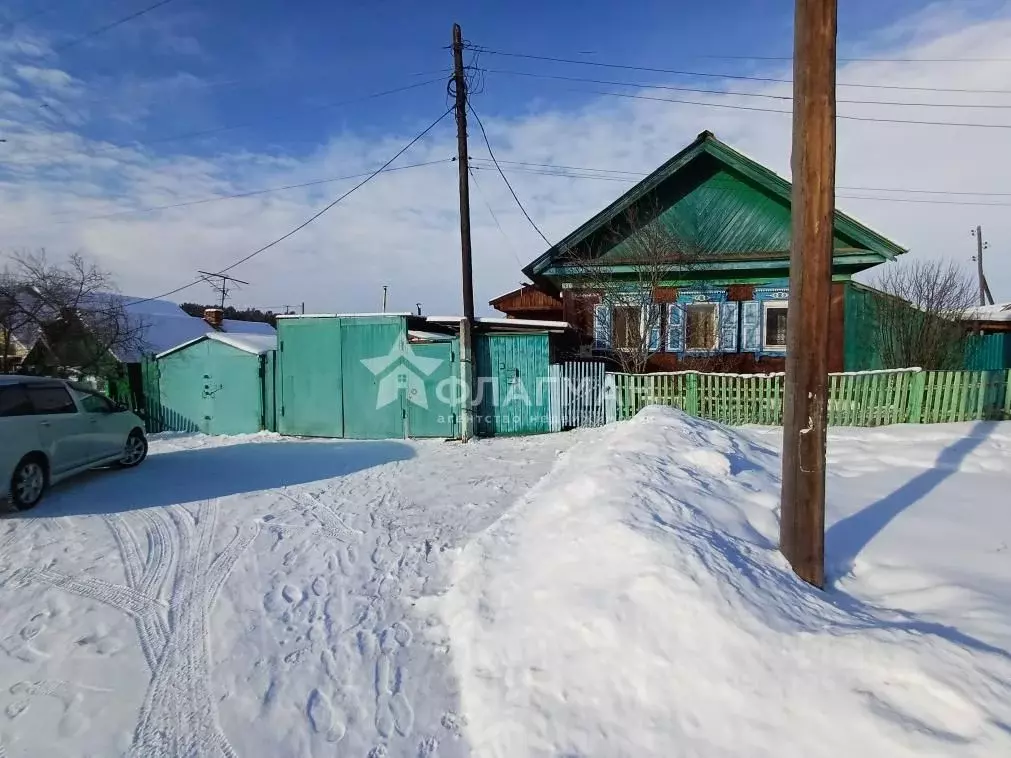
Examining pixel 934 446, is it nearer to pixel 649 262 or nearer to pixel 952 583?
pixel 952 583

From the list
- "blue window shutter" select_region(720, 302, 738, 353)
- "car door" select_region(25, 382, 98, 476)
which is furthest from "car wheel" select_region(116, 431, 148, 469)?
"blue window shutter" select_region(720, 302, 738, 353)

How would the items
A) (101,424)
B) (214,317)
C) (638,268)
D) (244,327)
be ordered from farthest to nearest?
1. (244,327)
2. (214,317)
3. (638,268)
4. (101,424)

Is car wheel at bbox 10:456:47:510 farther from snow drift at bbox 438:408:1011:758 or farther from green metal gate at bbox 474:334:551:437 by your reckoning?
green metal gate at bbox 474:334:551:437

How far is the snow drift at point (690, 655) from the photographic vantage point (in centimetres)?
228

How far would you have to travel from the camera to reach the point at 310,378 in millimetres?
12250

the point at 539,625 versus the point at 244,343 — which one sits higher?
the point at 244,343

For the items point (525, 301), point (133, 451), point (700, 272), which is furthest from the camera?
point (525, 301)

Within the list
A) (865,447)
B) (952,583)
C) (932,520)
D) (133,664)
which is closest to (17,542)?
(133,664)

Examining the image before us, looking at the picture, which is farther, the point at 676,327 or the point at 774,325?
the point at 676,327

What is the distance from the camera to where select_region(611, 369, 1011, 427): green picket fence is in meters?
9.65

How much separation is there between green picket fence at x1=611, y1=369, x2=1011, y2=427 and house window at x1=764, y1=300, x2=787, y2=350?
2675 millimetres

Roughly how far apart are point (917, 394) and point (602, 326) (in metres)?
6.25

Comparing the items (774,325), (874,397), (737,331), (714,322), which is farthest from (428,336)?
(874,397)

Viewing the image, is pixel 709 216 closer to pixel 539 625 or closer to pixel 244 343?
pixel 244 343
